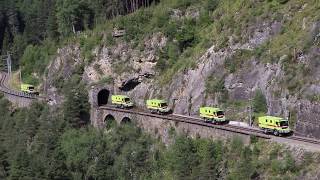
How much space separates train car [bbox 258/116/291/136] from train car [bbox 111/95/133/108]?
100ft

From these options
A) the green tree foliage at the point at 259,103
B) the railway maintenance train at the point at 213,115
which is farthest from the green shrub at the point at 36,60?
the green tree foliage at the point at 259,103

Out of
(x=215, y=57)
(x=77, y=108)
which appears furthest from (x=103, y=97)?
(x=215, y=57)

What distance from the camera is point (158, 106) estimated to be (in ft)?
260

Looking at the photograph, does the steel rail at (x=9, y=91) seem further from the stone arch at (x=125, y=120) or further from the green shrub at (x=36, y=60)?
the stone arch at (x=125, y=120)

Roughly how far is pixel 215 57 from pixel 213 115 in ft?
39.6

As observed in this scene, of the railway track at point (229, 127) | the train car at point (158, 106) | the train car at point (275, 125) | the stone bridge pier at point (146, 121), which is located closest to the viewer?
the railway track at point (229, 127)

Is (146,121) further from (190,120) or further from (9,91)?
(9,91)

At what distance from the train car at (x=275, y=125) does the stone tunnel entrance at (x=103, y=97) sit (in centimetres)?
3917

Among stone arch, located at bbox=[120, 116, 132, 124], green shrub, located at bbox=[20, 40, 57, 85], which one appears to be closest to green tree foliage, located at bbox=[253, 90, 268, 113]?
stone arch, located at bbox=[120, 116, 132, 124]

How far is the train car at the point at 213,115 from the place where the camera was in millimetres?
67875

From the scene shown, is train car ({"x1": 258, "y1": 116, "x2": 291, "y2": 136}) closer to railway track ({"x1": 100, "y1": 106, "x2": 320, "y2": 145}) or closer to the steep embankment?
railway track ({"x1": 100, "y1": 106, "x2": 320, "y2": 145})

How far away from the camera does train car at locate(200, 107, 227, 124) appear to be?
6788 centimetres

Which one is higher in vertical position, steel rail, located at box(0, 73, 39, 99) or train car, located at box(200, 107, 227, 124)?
steel rail, located at box(0, 73, 39, 99)

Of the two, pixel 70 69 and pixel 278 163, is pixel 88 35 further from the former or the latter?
pixel 278 163
